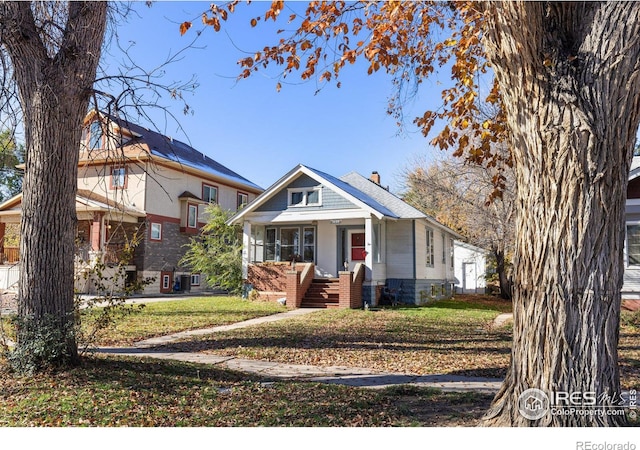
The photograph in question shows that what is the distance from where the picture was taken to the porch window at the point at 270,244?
20578mm

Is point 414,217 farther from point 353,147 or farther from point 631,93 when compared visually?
point 631,93

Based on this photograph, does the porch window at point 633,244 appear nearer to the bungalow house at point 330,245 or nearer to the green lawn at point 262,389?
the bungalow house at point 330,245

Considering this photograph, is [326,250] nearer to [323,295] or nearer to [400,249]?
[323,295]

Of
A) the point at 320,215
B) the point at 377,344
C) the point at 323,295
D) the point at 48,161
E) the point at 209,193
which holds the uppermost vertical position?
the point at 209,193

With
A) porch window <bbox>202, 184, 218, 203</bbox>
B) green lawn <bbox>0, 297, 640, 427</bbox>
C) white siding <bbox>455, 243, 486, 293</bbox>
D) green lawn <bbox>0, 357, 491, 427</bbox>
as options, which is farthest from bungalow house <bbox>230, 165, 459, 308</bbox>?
green lawn <bbox>0, 357, 491, 427</bbox>

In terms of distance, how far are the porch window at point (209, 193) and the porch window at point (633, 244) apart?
2014 centimetres

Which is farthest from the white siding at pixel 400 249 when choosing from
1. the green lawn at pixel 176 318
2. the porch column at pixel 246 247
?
the porch column at pixel 246 247

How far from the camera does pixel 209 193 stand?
90.6 ft

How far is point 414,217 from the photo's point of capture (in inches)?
731

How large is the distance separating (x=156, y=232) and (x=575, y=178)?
76.7ft

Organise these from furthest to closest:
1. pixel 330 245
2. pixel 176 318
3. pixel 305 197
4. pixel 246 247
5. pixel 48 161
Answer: pixel 330 245 → pixel 246 247 → pixel 305 197 → pixel 176 318 → pixel 48 161

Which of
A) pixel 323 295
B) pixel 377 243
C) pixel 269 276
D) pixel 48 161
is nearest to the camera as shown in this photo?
pixel 48 161

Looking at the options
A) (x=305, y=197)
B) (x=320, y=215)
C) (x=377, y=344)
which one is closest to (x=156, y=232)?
(x=305, y=197)

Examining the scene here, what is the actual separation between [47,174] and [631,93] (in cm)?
592
